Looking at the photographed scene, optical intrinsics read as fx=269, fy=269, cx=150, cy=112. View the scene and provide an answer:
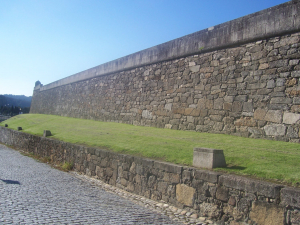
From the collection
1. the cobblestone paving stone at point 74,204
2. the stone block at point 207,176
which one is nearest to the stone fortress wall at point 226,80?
the stone block at point 207,176

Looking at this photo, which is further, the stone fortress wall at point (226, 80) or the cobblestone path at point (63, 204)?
the stone fortress wall at point (226, 80)

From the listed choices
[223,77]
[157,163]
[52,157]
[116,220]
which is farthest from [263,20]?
[52,157]

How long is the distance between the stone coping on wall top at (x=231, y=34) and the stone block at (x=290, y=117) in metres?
2.15

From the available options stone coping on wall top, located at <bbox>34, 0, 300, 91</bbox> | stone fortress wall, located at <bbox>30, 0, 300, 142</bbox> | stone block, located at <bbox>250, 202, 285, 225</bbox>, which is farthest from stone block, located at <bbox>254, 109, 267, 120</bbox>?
stone block, located at <bbox>250, 202, 285, 225</bbox>

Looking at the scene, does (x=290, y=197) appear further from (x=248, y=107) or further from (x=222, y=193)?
(x=248, y=107)

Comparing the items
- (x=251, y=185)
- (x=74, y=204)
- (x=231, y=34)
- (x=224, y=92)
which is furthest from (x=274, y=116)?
(x=74, y=204)

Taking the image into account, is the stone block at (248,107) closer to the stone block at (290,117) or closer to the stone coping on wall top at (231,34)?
the stone block at (290,117)

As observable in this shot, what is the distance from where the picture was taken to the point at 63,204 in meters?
5.41

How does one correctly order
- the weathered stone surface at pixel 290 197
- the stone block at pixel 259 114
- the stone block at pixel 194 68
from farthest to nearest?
A: the stone block at pixel 194 68 → the stone block at pixel 259 114 → the weathered stone surface at pixel 290 197

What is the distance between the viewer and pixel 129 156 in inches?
272

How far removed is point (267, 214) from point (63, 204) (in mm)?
3785

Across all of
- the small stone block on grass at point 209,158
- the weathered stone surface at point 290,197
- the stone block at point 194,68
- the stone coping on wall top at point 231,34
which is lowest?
the weathered stone surface at point 290,197

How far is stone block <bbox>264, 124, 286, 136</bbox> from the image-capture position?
698 cm

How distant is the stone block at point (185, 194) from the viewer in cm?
511
